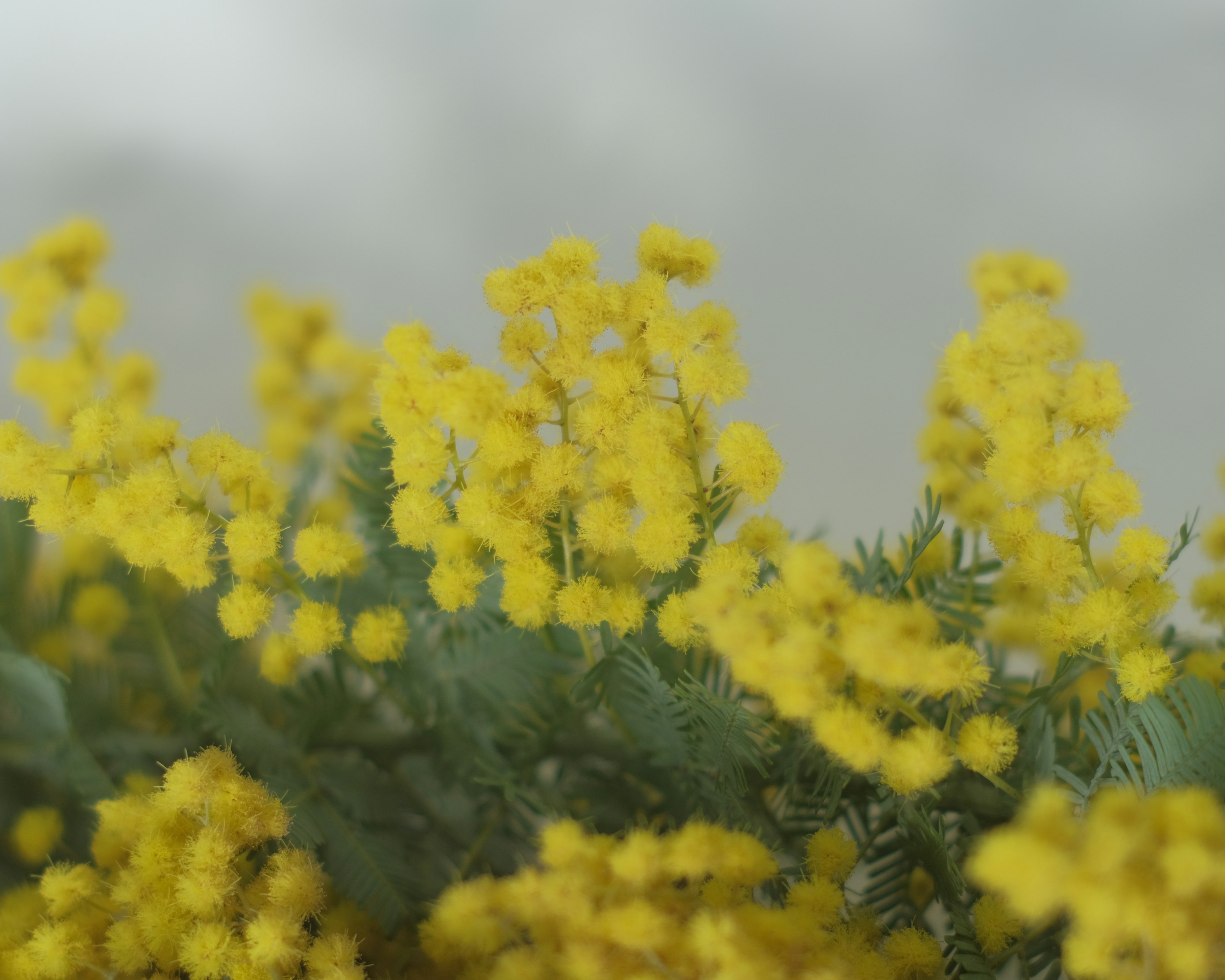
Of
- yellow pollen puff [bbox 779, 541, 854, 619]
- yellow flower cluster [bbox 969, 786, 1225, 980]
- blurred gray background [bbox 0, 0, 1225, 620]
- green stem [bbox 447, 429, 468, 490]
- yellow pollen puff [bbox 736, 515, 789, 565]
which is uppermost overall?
blurred gray background [bbox 0, 0, 1225, 620]

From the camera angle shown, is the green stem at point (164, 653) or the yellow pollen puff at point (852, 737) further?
the green stem at point (164, 653)

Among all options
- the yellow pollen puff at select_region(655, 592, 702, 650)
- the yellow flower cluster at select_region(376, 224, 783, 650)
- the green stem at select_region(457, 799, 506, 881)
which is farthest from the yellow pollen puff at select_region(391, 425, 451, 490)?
the green stem at select_region(457, 799, 506, 881)

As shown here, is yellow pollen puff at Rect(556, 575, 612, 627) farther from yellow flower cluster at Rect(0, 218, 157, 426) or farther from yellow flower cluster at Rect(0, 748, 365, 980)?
yellow flower cluster at Rect(0, 218, 157, 426)

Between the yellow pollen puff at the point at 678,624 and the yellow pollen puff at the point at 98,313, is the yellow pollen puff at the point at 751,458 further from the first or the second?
the yellow pollen puff at the point at 98,313

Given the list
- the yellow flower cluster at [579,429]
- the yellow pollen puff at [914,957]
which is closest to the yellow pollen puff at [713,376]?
the yellow flower cluster at [579,429]

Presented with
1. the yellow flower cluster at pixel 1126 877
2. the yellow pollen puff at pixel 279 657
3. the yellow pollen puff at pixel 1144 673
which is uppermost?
the yellow pollen puff at pixel 1144 673

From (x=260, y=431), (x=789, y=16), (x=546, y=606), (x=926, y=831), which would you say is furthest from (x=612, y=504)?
(x=789, y=16)
